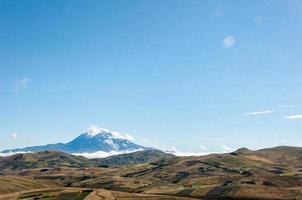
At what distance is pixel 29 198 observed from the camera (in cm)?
19938

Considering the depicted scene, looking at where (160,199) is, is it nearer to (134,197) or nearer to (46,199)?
(134,197)

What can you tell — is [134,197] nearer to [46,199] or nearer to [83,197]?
[83,197]

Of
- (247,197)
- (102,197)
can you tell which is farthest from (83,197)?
(247,197)

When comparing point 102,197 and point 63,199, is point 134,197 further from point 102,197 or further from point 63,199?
point 63,199

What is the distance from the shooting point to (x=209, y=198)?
199750mm

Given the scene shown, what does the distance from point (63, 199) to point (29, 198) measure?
19228 mm

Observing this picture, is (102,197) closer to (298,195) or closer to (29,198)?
(29,198)

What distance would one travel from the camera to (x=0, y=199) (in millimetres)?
197375

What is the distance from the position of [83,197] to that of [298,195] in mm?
101160

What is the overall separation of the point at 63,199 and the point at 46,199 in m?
7.97

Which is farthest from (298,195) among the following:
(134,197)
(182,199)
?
(134,197)

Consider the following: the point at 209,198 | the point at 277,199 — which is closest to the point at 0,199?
the point at 209,198

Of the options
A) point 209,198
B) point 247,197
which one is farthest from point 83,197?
point 247,197

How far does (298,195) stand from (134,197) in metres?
77.3
